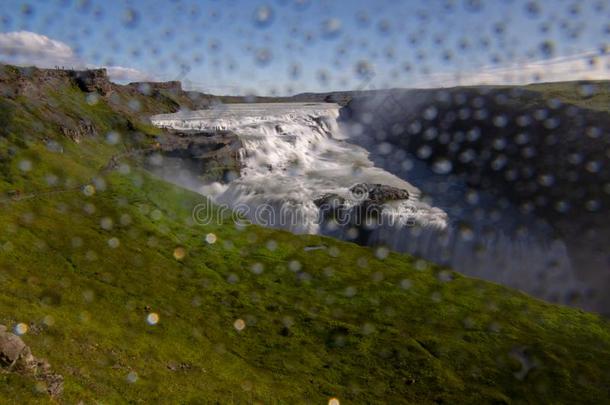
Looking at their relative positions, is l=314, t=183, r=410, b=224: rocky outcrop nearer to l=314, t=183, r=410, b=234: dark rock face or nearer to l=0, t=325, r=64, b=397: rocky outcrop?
l=314, t=183, r=410, b=234: dark rock face

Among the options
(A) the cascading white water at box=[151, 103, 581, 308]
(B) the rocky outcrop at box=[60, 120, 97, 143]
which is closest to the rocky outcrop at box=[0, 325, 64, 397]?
(A) the cascading white water at box=[151, 103, 581, 308]

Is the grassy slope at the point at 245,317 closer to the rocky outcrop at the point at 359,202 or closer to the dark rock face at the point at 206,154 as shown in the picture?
the rocky outcrop at the point at 359,202

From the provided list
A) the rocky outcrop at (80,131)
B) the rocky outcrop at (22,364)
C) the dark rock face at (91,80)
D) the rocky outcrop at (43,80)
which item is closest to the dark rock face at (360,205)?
the rocky outcrop at (80,131)

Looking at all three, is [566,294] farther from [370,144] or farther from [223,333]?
[370,144]

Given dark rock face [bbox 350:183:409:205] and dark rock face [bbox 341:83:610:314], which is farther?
dark rock face [bbox 350:183:409:205]

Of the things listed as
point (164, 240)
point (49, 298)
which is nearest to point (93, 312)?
point (49, 298)

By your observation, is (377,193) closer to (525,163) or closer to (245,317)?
(525,163)

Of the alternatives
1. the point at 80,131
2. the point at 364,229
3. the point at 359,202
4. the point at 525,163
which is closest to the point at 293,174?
the point at 359,202

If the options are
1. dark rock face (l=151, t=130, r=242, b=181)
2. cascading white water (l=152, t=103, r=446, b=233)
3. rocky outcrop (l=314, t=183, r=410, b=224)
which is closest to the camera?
rocky outcrop (l=314, t=183, r=410, b=224)
